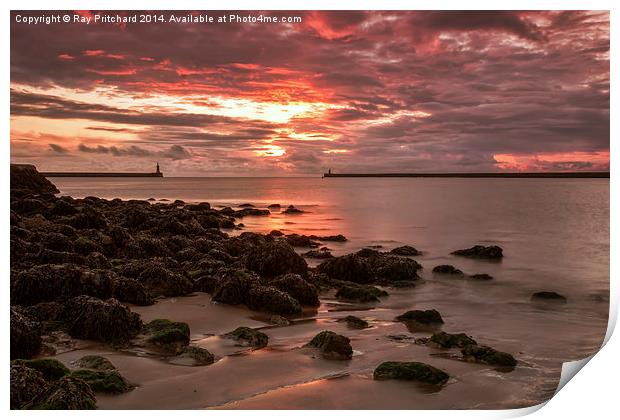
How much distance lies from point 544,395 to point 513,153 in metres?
3.91

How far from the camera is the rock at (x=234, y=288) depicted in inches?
184

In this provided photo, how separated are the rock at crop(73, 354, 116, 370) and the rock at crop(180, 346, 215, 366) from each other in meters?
0.49

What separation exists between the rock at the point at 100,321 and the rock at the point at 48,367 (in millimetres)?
549

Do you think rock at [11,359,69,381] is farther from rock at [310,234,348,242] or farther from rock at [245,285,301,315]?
rock at [310,234,348,242]

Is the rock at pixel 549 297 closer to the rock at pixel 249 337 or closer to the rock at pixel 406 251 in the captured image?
the rock at pixel 406 251

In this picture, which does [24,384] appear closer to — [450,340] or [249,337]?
[249,337]

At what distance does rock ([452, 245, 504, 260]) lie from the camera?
761 centimetres

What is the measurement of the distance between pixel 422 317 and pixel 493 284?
79.0 inches

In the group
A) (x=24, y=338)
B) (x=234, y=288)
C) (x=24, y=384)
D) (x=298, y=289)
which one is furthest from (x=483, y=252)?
(x=24, y=384)

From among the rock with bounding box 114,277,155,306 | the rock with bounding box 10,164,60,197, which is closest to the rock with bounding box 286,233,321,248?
the rock with bounding box 114,277,155,306

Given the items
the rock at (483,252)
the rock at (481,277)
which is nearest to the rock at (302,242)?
the rock at (483,252)
